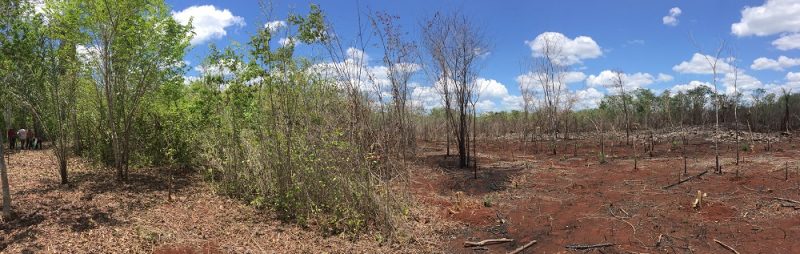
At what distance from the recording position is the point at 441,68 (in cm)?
1141

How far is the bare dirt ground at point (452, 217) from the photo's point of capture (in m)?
5.19

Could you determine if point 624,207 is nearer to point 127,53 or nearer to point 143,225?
point 143,225

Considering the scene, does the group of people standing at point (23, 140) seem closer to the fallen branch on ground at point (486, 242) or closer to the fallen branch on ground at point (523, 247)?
the fallen branch on ground at point (486, 242)

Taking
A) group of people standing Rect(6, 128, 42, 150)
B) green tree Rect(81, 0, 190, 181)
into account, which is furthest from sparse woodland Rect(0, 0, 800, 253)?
group of people standing Rect(6, 128, 42, 150)

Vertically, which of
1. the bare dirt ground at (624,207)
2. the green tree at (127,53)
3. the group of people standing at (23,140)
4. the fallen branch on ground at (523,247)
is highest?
the green tree at (127,53)

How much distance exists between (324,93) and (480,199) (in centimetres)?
339

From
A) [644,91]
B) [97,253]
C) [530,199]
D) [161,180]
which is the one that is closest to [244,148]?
[161,180]

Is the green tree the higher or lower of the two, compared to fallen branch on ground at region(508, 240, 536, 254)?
higher

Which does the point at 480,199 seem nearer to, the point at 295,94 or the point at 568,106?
the point at 295,94

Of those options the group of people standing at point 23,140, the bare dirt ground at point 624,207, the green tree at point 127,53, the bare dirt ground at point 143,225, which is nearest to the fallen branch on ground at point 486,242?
the bare dirt ground at point 624,207

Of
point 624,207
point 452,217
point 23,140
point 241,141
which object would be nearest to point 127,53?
point 241,141

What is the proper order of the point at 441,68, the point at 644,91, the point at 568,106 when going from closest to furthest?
the point at 441,68
the point at 568,106
the point at 644,91

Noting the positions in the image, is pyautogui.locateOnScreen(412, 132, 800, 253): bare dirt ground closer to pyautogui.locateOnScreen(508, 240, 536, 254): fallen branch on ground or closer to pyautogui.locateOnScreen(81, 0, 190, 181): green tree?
pyautogui.locateOnScreen(508, 240, 536, 254): fallen branch on ground

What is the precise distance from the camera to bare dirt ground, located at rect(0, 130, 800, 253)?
5.19 meters
